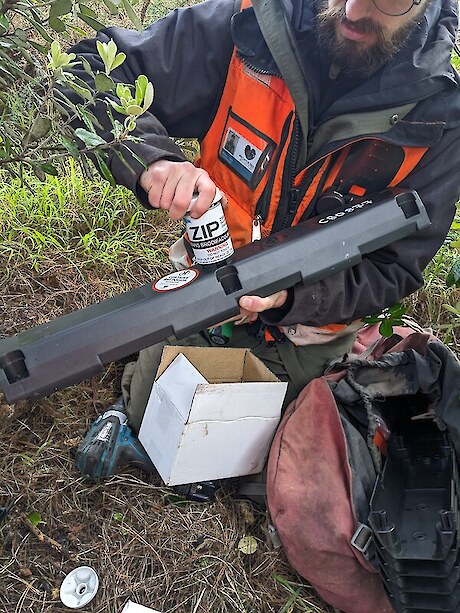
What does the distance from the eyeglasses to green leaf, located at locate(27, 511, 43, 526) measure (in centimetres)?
166

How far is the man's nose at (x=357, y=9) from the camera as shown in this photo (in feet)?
5.80

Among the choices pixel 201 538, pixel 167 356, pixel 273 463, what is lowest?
pixel 201 538

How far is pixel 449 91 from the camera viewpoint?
5.94 feet

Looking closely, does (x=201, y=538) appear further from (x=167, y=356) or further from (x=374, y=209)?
(x=374, y=209)

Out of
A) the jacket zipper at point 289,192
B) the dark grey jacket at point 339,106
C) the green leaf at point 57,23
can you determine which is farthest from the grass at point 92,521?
the green leaf at point 57,23

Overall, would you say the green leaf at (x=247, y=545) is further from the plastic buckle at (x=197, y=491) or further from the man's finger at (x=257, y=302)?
the man's finger at (x=257, y=302)

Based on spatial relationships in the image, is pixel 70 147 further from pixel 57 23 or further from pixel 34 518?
pixel 34 518

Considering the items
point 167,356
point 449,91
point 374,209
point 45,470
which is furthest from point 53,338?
point 449,91

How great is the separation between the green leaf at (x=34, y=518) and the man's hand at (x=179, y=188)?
0.94 metres

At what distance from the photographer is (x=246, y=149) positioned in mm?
1951

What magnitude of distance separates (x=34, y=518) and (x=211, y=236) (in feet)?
3.11

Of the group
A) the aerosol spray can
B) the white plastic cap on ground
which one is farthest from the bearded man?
the white plastic cap on ground

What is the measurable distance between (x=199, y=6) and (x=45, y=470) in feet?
4.79

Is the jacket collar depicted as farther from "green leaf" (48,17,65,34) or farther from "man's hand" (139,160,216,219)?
"green leaf" (48,17,65,34)
